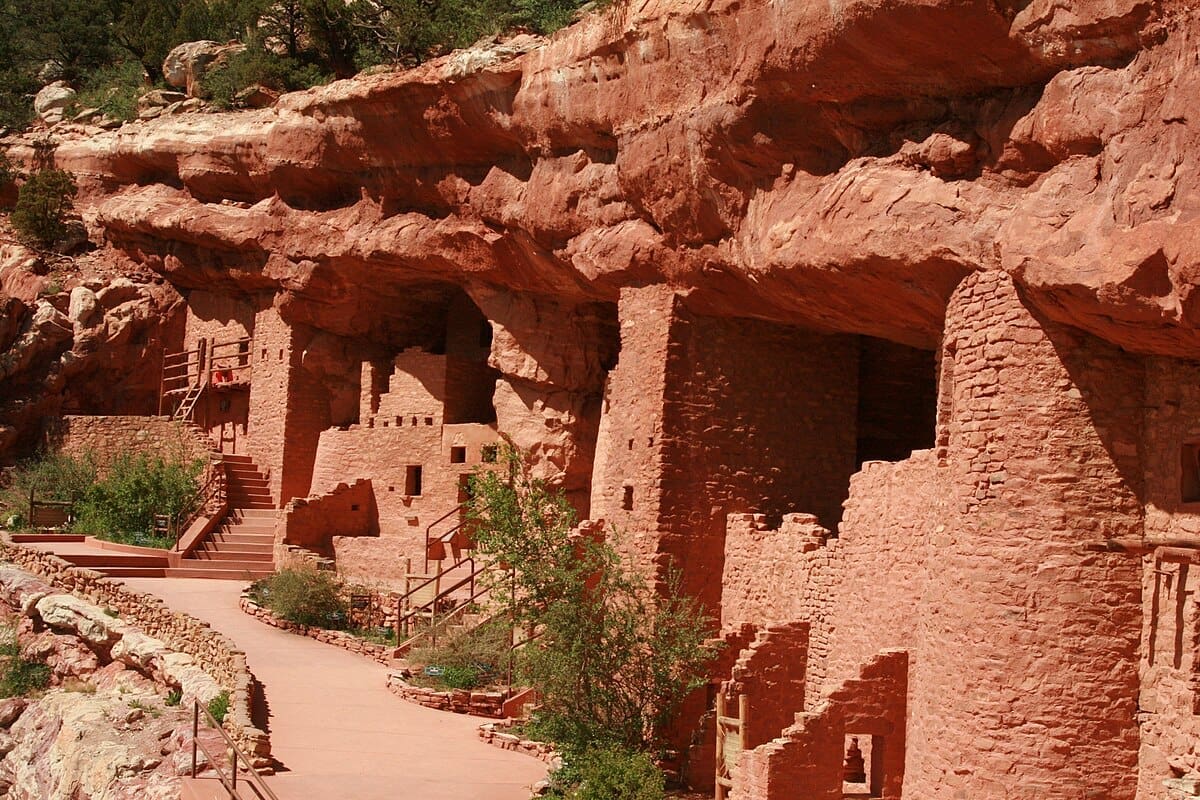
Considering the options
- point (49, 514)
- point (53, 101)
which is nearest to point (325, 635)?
point (49, 514)

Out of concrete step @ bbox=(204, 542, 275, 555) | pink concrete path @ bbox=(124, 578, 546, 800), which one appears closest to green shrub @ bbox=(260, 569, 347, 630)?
pink concrete path @ bbox=(124, 578, 546, 800)

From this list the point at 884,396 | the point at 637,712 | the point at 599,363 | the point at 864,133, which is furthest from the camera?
the point at 599,363

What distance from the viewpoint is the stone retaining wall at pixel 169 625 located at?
16.3 metres

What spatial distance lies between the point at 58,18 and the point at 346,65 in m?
15.5

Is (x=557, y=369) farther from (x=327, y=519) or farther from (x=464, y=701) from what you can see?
(x=464, y=701)

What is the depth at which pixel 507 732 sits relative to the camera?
1780 centimetres

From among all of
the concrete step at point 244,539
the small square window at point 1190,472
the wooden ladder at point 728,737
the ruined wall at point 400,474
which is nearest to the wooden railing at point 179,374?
the concrete step at point 244,539

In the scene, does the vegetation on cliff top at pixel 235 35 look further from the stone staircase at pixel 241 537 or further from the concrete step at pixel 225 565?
the concrete step at pixel 225 565

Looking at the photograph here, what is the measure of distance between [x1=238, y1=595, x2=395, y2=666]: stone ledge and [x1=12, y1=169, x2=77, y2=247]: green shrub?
11082 millimetres

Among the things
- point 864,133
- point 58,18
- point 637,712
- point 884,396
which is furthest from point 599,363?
point 58,18

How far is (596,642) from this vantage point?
17.0 meters

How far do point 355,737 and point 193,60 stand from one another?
1967cm

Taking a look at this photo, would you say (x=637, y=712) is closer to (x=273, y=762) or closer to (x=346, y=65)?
(x=273, y=762)

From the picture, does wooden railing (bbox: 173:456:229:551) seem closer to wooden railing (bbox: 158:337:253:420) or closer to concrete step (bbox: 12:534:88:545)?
concrete step (bbox: 12:534:88:545)
